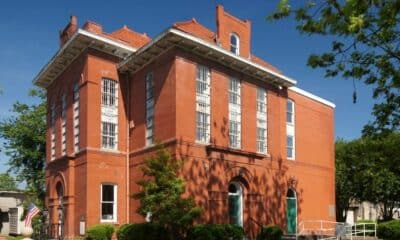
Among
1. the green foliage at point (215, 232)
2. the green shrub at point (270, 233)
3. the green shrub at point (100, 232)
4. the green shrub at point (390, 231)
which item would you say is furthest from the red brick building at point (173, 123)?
the green shrub at point (390, 231)

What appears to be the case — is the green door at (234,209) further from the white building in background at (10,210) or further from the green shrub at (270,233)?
the white building in background at (10,210)

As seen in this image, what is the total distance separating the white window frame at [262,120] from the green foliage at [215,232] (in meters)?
7.34

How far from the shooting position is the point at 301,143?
35625 mm

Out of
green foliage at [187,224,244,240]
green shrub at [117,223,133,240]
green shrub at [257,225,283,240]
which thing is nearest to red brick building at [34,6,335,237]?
green shrub at [257,225,283,240]

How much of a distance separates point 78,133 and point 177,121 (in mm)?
7225

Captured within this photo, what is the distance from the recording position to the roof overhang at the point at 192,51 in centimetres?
2566

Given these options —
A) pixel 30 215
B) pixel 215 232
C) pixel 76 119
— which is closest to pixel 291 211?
pixel 215 232

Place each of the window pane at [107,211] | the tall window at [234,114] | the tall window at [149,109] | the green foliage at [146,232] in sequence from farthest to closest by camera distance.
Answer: the tall window at [234,114]
the tall window at [149,109]
the window pane at [107,211]
the green foliage at [146,232]

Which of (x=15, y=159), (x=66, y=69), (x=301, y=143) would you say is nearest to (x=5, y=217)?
(x=15, y=159)

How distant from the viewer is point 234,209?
28453 mm

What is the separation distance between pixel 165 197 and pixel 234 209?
7.33 metres

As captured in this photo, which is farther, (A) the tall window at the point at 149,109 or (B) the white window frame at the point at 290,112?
(B) the white window frame at the point at 290,112

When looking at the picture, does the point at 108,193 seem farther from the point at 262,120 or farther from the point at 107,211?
the point at 262,120

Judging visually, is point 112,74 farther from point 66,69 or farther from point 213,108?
point 213,108
